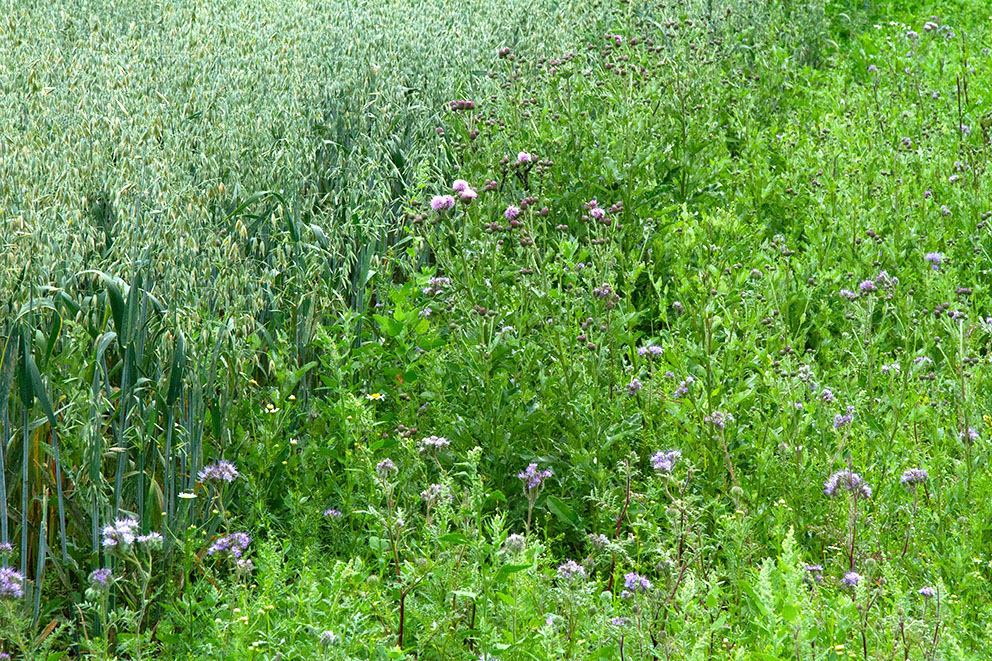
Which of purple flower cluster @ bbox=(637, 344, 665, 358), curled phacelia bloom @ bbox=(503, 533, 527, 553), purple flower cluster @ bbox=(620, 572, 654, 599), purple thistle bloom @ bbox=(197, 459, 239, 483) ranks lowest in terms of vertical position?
purple thistle bloom @ bbox=(197, 459, 239, 483)

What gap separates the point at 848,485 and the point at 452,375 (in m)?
1.38

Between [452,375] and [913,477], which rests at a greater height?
[913,477]

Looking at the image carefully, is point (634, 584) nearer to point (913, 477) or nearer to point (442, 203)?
point (913, 477)

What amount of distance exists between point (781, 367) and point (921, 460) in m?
0.51

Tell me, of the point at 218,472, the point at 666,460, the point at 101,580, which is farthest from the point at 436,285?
the point at 101,580

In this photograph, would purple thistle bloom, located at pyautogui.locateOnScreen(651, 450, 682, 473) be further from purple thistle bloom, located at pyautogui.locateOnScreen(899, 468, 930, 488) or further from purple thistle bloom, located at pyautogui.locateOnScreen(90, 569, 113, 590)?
purple thistle bloom, located at pyautogui.locateOnScreen(90, 569, 113, 590)

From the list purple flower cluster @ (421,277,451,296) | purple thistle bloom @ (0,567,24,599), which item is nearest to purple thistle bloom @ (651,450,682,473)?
purple flower cluster @ (421,277,451,296)

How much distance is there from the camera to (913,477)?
2740 mm

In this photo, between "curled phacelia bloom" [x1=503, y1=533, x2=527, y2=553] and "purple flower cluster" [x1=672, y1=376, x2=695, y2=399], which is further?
"purple flower cluster" [x1=672, y1=376, x2=695, y2=399]

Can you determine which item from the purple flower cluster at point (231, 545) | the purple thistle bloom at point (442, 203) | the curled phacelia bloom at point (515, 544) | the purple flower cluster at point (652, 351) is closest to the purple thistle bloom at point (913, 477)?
the purple flower cluster at point (652, 351)

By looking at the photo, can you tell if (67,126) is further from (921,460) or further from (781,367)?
(921,460)

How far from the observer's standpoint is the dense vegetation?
2.44m

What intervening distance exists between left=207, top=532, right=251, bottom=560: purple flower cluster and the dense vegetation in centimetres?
2

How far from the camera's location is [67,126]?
3.82 meters
